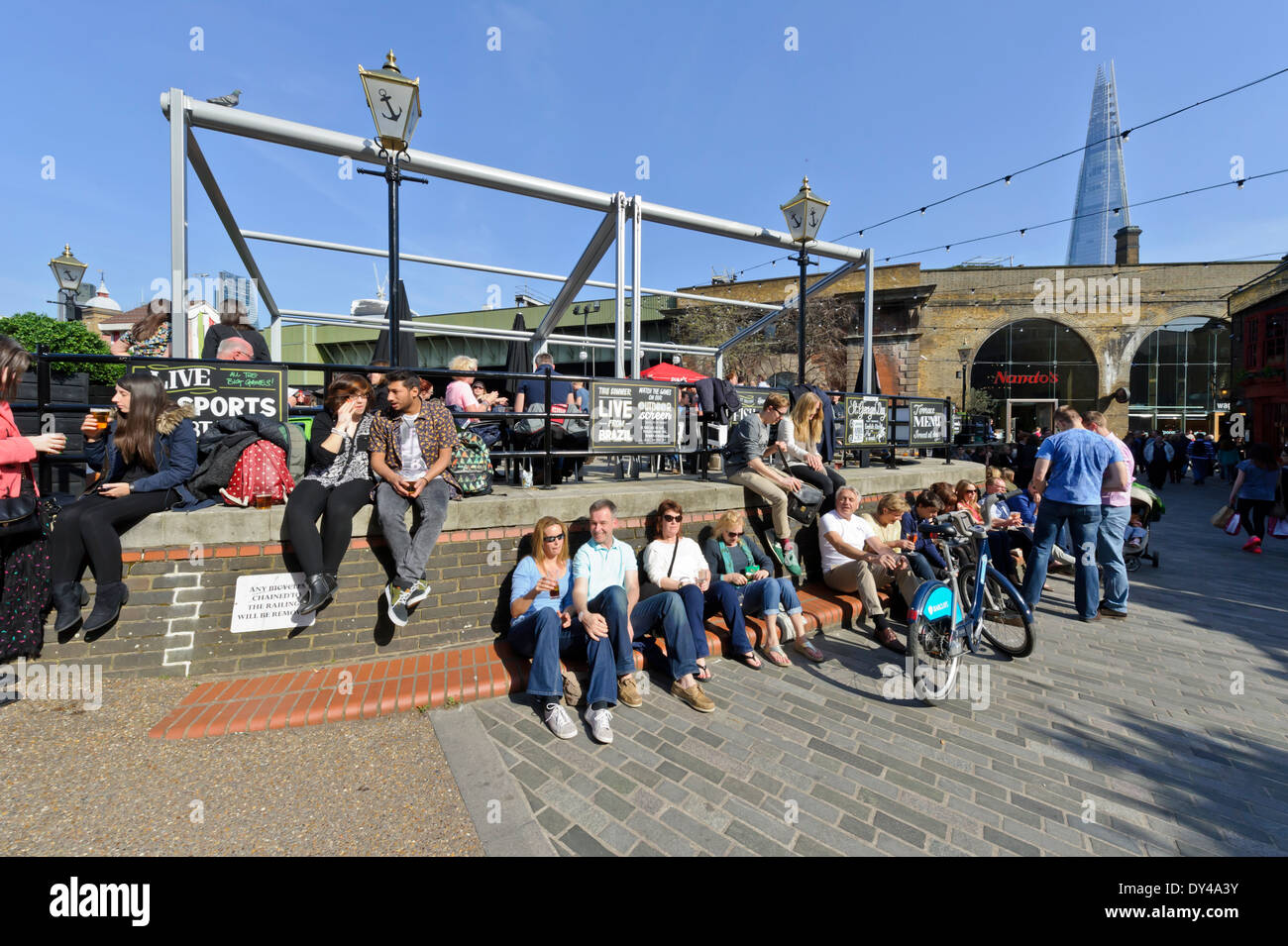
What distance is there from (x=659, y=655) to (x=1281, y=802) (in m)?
3.50

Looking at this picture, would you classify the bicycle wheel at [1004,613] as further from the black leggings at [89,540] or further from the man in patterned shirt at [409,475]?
the black leggings at [89,540]

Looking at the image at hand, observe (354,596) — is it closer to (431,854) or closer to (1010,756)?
(431,854)

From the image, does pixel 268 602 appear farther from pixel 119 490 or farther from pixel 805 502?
pixel 805 502

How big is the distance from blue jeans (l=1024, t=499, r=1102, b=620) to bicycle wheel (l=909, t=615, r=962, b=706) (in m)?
2.17

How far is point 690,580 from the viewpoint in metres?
4.33

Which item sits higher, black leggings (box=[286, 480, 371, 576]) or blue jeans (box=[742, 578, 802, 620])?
black leggings (box=[286, 480, 371, 576])

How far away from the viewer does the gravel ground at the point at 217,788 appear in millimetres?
2299

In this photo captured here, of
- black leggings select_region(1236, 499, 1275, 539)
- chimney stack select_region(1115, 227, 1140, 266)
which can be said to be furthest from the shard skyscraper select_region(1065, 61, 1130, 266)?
black leggings select_region(1236, 499, 1275, 539)

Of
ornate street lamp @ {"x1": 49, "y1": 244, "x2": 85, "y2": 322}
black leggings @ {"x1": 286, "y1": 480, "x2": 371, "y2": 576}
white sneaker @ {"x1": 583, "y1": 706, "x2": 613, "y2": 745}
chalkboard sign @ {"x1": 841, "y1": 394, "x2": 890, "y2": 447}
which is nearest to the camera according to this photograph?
white sneaker @ {"x1": 583, "y1": 706, "x2": 613, "y2": 745}

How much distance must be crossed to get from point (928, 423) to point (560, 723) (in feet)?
28.0

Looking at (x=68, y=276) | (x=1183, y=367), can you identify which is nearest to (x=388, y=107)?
(x=68, y=276)

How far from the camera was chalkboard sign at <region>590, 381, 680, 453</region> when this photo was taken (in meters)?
5.54

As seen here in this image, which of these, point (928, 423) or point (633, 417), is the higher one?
point (928, 423)

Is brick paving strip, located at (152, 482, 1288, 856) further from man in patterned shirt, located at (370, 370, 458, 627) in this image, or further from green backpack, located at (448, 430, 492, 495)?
green backpack, located at (448, 430, 492, 495)
